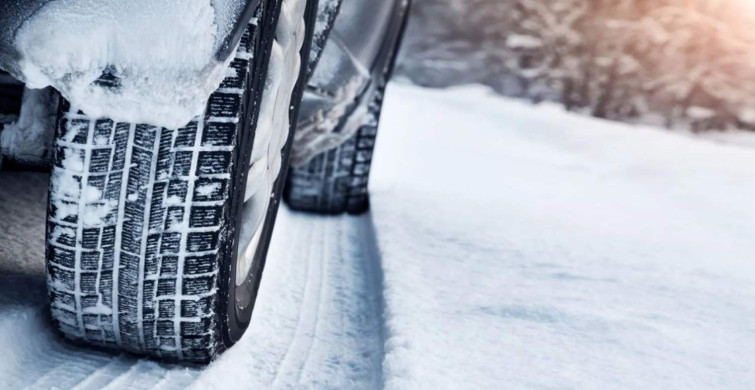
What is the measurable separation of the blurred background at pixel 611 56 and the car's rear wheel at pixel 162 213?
10837 mm

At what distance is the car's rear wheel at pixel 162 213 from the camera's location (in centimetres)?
92

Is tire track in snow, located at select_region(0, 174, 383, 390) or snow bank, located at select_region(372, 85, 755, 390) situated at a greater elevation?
snow bank, located at select_region(372, 85, 755, 390)

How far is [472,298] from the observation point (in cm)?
151

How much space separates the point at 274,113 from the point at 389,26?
0.87 metres

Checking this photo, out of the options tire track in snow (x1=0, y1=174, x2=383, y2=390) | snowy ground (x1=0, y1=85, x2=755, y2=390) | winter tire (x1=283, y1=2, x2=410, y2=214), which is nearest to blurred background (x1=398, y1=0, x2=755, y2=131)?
snowy ground (x1=0, y1=85, x2=755, y2=390)

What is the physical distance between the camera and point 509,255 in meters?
1.90

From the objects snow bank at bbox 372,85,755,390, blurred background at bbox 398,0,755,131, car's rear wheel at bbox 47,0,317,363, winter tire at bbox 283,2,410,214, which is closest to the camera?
car's rear wheel at bbox 47,0,317,363

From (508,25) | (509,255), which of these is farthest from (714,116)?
(509,255)

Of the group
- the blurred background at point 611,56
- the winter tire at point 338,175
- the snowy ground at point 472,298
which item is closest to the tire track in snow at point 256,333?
the snowy ground at point 472,298

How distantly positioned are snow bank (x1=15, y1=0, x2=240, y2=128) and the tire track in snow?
0.38 m

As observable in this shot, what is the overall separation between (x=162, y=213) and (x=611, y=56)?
12.9 meters

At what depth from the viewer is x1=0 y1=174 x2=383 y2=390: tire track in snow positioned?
104cm

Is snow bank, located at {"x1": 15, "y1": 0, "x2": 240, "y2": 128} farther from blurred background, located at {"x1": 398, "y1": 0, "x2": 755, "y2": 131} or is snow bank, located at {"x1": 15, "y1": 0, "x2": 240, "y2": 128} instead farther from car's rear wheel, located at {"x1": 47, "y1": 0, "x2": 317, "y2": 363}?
blurred background, located at {"x1": 398, "y1": 0, "x2": 755, "y2": 131}

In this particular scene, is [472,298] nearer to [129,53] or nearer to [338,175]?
[129,53]
